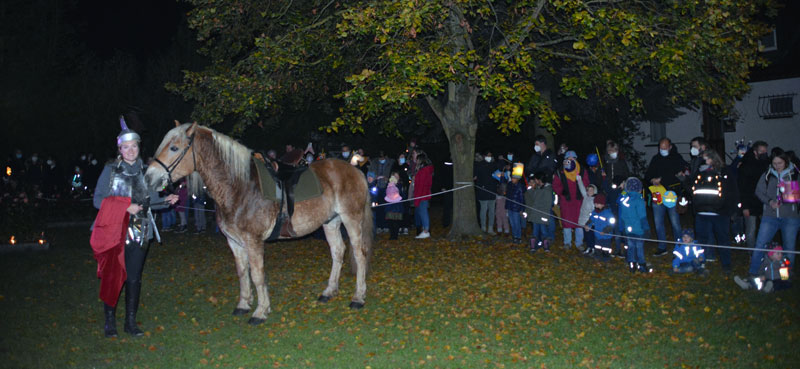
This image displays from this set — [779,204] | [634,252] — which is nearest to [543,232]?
[634,252]

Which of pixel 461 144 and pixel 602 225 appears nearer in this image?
pixel 602 225

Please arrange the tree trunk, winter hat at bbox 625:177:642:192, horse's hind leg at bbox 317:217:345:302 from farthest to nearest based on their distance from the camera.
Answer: the tree trunk, winter hat at bbox 625:177:642:192, horse's hind leg at bbox 317:217:345:302

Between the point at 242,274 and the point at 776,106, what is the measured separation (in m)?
27.1

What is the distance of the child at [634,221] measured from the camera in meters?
10.7

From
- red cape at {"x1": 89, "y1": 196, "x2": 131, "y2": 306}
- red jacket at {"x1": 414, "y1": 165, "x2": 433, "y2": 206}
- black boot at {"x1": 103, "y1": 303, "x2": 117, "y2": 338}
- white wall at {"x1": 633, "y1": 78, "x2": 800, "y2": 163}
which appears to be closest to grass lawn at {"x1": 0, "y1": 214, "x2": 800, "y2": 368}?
black boot at {"x1": 103, "y1": 303, "x2": 117, "y2": 338}

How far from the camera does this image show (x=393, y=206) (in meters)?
14.7

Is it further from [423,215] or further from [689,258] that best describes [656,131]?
[689,258]

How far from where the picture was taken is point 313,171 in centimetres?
850

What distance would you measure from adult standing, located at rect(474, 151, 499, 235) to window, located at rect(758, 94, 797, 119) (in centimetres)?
1803

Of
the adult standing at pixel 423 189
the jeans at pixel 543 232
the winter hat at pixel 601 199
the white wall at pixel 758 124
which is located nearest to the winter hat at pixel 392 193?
the adult standing at pixel 423 189

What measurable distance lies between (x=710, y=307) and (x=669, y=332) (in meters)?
1.47

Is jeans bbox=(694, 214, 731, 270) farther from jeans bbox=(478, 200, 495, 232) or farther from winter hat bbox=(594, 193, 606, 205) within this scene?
jeans bbox=(478, 200, 495, 232)

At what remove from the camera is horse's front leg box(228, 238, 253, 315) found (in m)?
7.99

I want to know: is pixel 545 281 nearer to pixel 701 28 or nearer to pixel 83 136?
pixel 701 28
